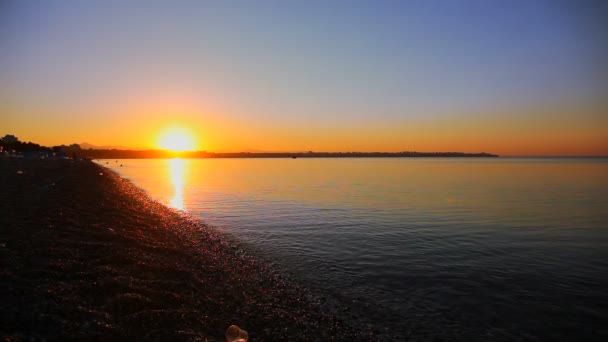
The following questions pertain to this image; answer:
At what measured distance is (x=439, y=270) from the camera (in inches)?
663

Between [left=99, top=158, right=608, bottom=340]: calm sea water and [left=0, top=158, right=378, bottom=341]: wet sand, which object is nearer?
[left=0, top=158, right=378, bottom=341]: wet sand

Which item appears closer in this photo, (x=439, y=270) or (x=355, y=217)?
(x=439, y=270)

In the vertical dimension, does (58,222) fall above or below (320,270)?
Result: above

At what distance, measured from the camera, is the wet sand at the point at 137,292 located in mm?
8180

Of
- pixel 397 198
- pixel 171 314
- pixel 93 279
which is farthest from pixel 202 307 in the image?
pixel 397 198

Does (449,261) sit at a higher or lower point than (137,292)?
lower

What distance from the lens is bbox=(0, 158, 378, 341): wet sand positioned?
26.8 feet

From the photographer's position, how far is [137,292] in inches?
407

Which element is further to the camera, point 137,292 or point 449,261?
point 449,261

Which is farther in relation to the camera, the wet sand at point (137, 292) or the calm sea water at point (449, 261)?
the calm sea water at point (449, 261)

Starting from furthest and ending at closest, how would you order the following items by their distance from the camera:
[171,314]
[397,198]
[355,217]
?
[397,198] → [355,217] → [171,314]

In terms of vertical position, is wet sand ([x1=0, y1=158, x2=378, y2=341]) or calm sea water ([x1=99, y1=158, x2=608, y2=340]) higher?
wet sand ([x1=0, y1=158, x2=378, y2=341])

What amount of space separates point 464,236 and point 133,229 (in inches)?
864

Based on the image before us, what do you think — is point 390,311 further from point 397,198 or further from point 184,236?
point 397,198
